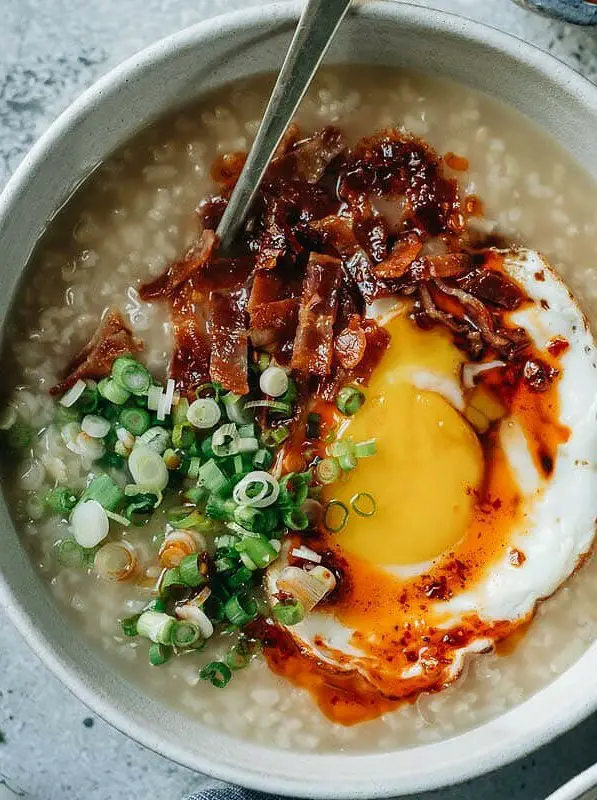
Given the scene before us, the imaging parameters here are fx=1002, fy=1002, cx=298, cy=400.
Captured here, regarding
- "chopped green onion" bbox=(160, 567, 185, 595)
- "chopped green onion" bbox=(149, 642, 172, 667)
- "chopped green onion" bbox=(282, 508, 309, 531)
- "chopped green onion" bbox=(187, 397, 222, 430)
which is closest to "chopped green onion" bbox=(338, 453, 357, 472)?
"chopped green onion" bbox=(282, 508, 309, 531)

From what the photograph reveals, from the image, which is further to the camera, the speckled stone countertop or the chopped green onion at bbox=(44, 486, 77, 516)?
the speckled stone countertop

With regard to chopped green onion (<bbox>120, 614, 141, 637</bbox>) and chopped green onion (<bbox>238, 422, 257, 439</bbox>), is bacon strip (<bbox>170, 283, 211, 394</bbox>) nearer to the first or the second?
chopped green onion (<bbox>238, 422, 257, 439</bbox>)

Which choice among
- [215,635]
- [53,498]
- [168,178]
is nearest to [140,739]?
[215,635]

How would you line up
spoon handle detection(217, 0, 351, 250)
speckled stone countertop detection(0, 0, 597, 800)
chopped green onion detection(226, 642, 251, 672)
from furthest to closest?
speckled stone countertop detection(0, 0, 597, 800) < chopped green onion detection(226, 642, 251, 672) < spoon handle detection(217, 0, 351, 250)

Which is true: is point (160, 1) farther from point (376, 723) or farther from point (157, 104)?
point (376, 723)

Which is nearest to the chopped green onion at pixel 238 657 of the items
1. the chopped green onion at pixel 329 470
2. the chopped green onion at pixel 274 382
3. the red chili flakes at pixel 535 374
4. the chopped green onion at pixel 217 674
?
the chopped green onion at pixel 217 674

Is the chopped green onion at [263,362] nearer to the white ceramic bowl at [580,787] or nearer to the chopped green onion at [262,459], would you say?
the chopped green onion at [262,459]
